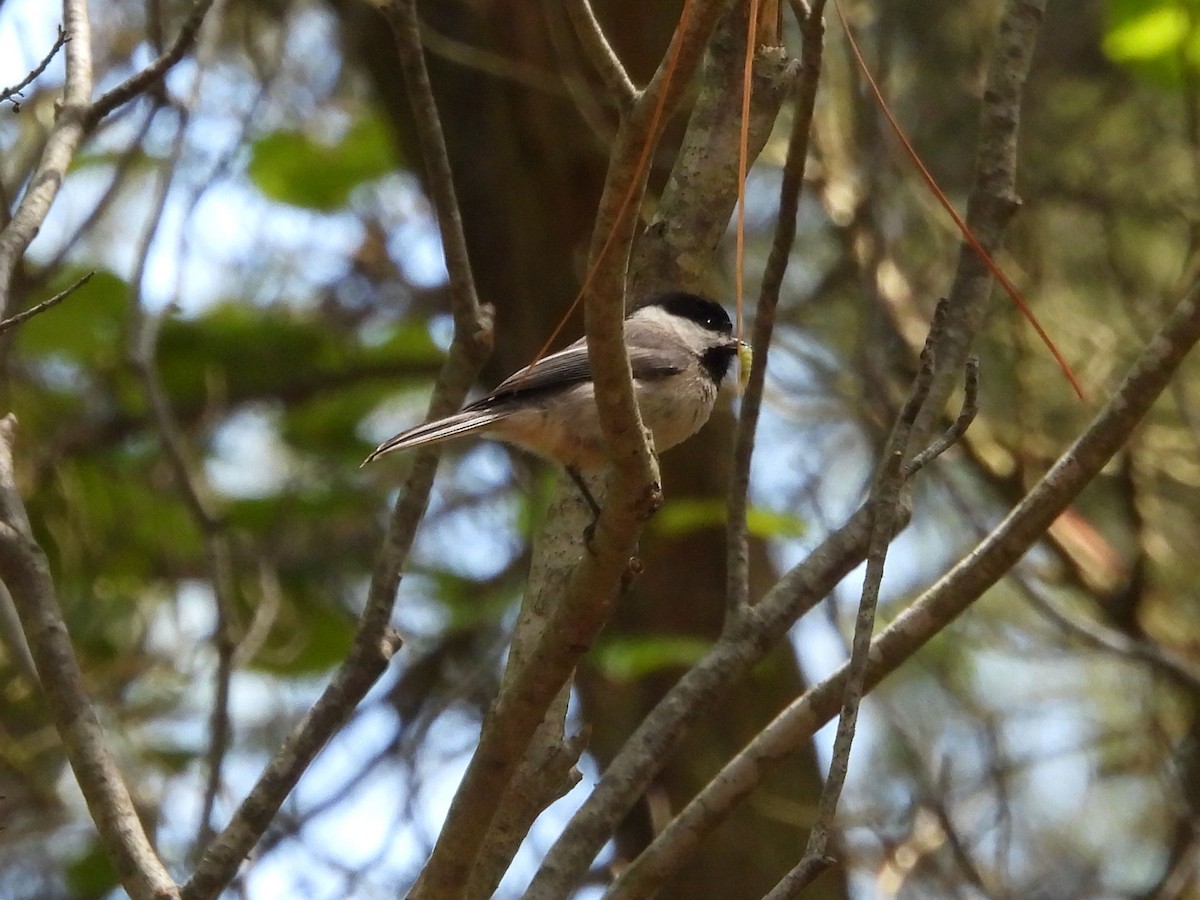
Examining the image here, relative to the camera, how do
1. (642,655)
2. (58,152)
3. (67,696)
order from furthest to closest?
(642,655) < (58,152) < (67,696)

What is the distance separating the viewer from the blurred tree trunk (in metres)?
5.11

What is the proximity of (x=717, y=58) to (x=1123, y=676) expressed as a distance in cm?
503

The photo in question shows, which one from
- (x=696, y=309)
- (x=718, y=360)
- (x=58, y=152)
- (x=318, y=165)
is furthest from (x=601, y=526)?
(x=318, y=165)

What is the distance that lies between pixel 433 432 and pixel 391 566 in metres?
0.32

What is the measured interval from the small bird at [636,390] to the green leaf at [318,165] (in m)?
2.06

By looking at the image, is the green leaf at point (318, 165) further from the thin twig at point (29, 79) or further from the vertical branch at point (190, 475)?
the thin twig at point (29, 79)

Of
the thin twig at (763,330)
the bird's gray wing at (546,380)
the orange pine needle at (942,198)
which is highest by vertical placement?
the bird's gray wing at (546,380)

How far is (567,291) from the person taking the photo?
17.5 feet

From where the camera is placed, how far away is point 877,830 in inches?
176

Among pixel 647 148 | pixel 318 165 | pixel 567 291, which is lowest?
pixel 647 148

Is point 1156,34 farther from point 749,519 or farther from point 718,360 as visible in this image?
point 749,519

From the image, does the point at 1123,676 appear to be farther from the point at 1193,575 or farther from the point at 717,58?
the point at 717,58

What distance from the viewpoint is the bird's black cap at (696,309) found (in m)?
3.21

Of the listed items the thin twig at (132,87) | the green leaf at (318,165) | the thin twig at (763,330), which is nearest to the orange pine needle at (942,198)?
the thin twig at (763,330)
